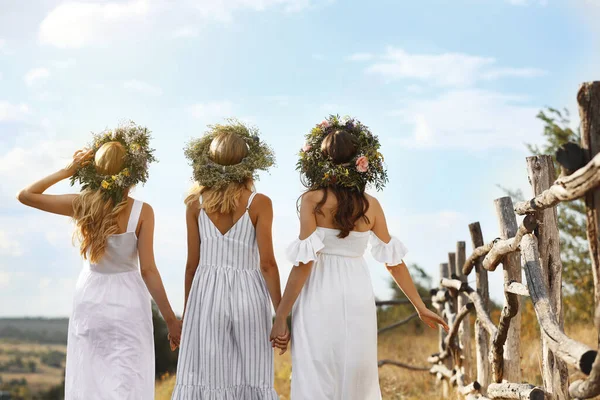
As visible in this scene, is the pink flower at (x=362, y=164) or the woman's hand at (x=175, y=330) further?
the woman's hand at (x=175, y=330)

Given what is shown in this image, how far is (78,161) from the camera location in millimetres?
A: 5453

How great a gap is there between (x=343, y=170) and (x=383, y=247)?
675 mm

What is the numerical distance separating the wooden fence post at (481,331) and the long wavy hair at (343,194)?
2943mm

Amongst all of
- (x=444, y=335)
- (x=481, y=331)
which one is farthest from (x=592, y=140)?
(x=444, y=335)

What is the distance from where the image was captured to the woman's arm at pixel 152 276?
17.0ft

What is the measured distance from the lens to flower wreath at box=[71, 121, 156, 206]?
17.4 feet

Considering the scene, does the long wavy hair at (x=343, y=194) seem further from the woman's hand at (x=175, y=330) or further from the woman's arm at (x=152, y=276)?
the woman's hand at (x=175, y=330)

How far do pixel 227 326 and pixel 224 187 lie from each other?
986 mm

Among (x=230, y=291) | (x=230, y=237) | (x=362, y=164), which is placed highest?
(x=362, y=164)

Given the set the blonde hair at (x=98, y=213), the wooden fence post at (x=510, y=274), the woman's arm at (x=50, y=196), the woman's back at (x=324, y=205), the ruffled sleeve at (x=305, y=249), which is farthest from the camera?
the wooden fence post at (x=510, y=274)

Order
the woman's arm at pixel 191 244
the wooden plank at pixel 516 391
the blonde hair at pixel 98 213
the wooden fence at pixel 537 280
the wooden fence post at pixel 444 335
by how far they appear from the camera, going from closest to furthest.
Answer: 1. the wooden fence at pixel 537 280
2. the wooden plank at pixel 516 391
3. the woman's arm at pixel 191 244
4. the blonde hair at pixel 98 213
5. the wooden fence post at pixel 444 335

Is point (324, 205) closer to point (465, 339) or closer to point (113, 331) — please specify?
point (113, 331)

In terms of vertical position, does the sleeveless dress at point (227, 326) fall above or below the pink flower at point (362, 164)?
below

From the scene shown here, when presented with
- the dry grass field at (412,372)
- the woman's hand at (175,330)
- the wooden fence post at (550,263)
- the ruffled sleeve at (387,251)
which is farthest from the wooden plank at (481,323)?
the woman's hand at (175,330)
